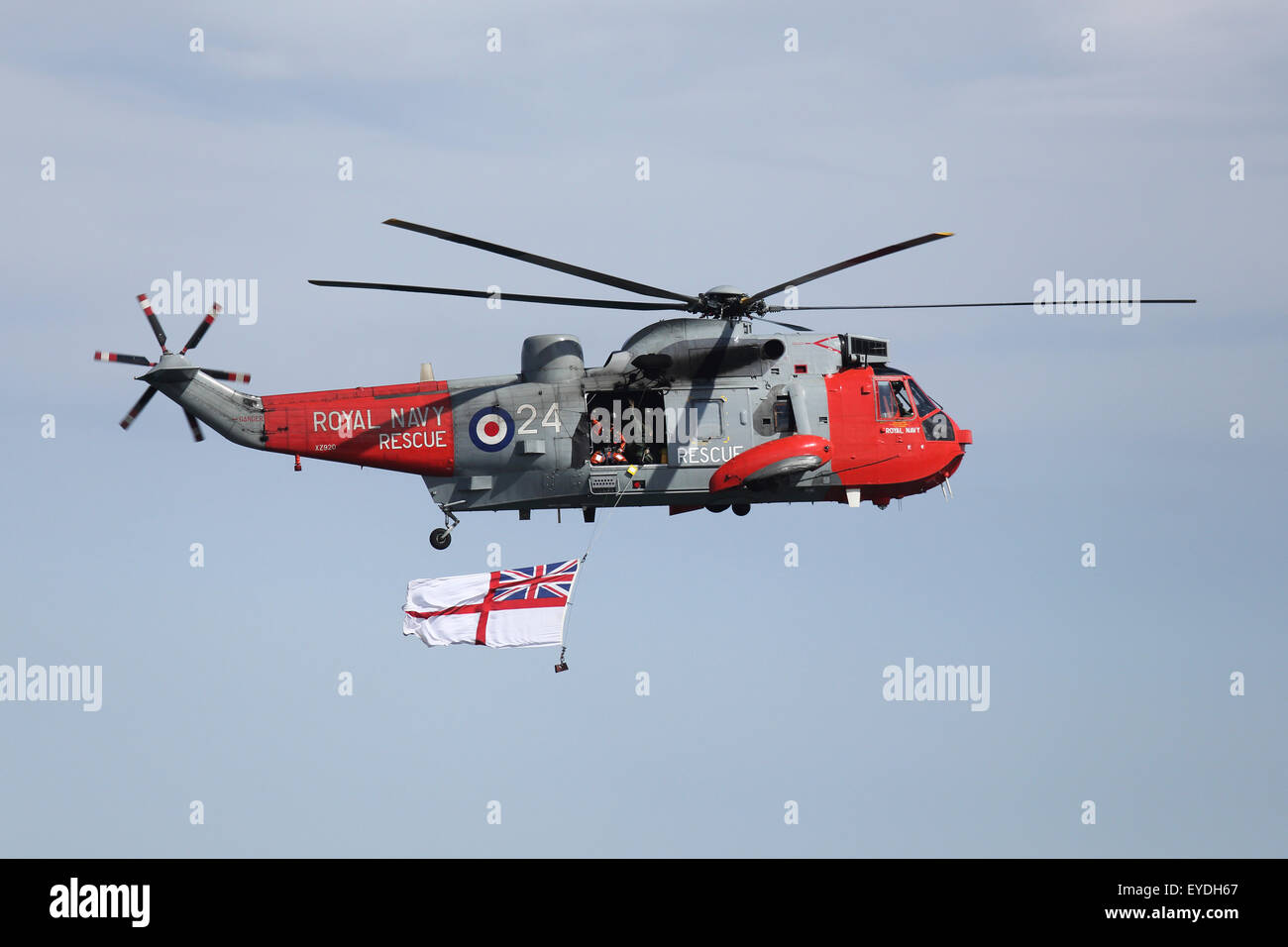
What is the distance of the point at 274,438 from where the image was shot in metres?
46.1

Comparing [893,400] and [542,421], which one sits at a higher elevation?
[893,400]

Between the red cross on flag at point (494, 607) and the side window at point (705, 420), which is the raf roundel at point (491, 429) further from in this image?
the side window at point (705, 420)

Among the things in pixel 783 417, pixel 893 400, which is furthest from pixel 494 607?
pixel 893 400

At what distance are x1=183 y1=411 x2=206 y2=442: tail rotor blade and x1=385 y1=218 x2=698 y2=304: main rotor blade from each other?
10.2 m

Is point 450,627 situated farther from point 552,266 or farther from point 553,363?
point 552,266

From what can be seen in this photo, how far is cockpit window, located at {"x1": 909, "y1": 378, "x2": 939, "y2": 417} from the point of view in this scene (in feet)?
156

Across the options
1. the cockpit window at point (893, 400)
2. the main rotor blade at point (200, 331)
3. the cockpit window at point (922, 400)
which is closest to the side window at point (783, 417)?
the cockpit window at point (893, 400)

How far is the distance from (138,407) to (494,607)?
11.4m

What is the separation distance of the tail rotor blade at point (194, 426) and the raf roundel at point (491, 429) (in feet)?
25.3

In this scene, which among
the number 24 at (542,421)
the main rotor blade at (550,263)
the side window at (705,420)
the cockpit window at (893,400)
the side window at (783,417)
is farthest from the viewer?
the cockpit window at (893,400)

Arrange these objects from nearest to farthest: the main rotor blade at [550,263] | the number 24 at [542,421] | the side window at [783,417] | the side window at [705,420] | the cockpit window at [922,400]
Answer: the main rotor blade at [550,263]
the number 24 at [542,421]
the side window at [705,420]
the side window at [783,417]
the cockpit window at [922,400]

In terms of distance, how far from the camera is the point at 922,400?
157 ft

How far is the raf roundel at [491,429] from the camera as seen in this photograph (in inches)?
1802

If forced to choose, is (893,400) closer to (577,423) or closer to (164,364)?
(577,423)
